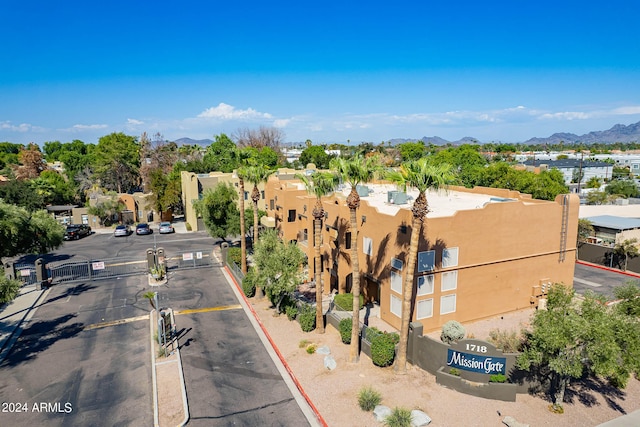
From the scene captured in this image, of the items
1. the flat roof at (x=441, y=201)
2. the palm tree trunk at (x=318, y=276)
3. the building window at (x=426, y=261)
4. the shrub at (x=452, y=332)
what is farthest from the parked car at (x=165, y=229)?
the shrub at (x=452, y=332)

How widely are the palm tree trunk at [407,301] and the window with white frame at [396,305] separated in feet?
12.5

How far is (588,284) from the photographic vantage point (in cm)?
3222

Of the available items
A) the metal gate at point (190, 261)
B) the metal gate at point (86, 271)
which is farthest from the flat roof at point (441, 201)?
the metal gate at point (86, 271)

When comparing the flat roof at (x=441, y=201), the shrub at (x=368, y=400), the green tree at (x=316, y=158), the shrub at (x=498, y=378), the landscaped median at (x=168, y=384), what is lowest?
the landscaped median at (x=168, y=384)

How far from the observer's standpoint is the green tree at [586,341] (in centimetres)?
1391

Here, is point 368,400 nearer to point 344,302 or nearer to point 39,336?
point 344,302

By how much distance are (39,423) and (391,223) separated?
18.6 metres

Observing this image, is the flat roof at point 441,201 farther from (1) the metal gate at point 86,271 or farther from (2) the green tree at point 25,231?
(2) the green tree at point 25,231

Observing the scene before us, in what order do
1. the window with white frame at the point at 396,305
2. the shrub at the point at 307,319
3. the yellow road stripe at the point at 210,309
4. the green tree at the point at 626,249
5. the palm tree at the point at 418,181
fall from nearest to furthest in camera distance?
the palm tree at the point at 418,181 < the window with white frame at the point at 396,305 < the shrub at the point at 307,319 < the yellow road stripe at the point at 210,309 < the green tree at the point at 626,249

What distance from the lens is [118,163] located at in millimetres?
72750

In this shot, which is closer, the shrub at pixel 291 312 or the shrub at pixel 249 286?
the shrub at pixel 291 312

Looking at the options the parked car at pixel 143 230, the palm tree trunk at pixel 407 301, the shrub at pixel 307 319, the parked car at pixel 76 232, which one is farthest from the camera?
the parked car at pixel 143 230

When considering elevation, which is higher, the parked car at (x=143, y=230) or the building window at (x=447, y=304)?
the building window at (x=447, y=304)

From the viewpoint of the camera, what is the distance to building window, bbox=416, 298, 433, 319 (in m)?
22.9
